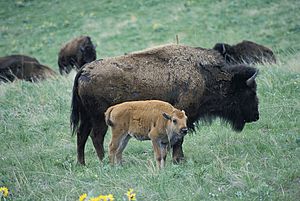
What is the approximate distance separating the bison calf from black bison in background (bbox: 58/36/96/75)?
11.7m

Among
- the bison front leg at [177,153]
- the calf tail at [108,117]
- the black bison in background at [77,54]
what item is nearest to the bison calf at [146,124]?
the calf tail at [108,117]

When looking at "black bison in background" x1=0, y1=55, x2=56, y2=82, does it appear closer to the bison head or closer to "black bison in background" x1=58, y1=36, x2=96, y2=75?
"black bison in background" x1=58, y1=36, x2=96, y2=75

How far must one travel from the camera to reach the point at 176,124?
734 cm

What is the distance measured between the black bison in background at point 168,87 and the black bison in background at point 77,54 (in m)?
10.6

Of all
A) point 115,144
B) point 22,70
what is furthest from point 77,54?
point 115,144

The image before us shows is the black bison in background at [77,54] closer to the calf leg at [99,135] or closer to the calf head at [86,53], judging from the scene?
the calf head at [86,53]

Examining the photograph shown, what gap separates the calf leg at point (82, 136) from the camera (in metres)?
8.33

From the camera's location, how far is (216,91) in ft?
29.8

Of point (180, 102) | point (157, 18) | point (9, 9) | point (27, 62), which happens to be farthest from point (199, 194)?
point (9, 9)

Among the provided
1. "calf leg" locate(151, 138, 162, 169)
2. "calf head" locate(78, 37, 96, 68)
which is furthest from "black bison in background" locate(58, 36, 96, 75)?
"calf leg" locate(151, 138, 162, 169)

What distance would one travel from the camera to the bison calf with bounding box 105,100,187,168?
7.38 meters

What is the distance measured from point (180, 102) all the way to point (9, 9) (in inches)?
1086

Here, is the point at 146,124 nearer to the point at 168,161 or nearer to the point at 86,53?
the point at 168,161

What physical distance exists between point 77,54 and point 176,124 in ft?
43.0
